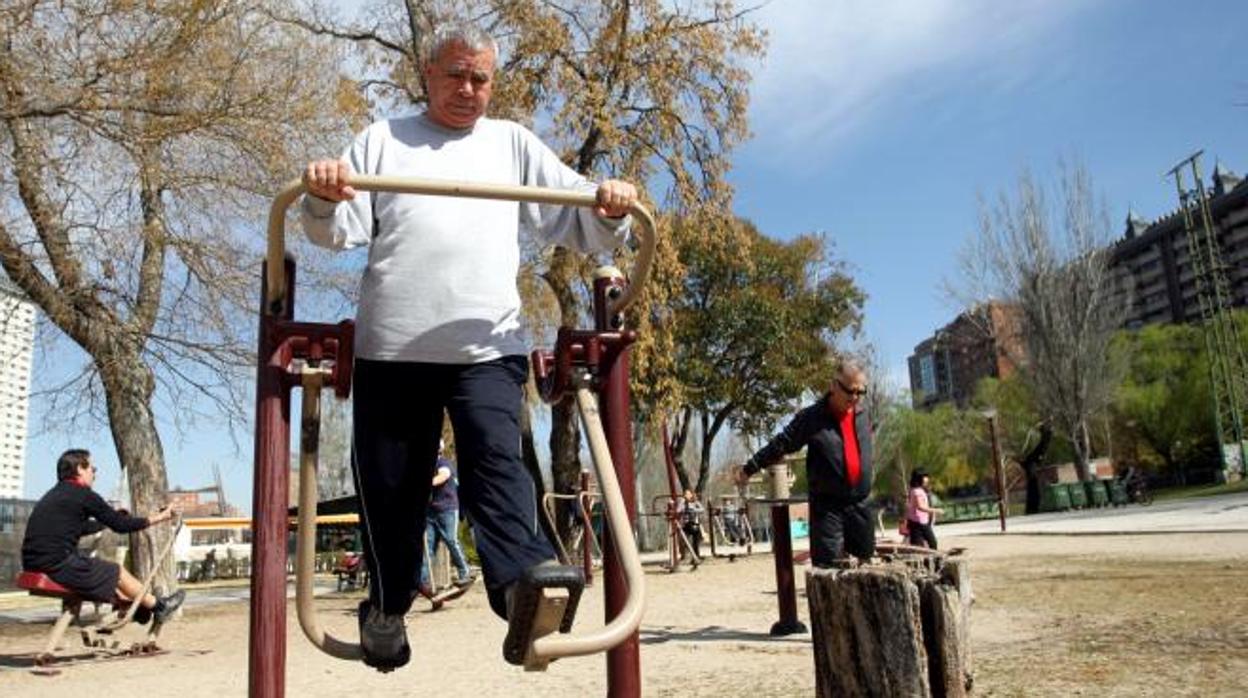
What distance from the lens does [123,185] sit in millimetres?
8680

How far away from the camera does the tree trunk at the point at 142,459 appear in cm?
988

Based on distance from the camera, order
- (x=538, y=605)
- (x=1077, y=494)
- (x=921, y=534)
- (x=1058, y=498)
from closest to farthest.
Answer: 1. (x=538, y=605)
2. (x=921, y=534)
3. (x=1077, y=494)
4. (x=1058, y=498)

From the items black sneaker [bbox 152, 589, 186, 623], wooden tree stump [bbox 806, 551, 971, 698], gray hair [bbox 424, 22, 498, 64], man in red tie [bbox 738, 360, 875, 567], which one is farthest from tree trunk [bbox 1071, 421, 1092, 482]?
gray hair [bbox 424, 22, 498, 64]

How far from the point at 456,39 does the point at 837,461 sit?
4369mm

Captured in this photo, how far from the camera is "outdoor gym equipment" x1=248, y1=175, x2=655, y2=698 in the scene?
2047mm

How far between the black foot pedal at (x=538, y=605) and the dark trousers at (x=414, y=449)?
11.5 inches

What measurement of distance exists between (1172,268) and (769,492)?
82809 millimetres

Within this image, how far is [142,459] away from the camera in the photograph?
10.9 metres

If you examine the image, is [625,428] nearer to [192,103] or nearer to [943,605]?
[943,605]

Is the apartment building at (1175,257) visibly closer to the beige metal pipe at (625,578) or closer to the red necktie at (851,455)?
the red necktie at (851,455)

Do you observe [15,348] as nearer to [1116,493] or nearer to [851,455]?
[851,455]

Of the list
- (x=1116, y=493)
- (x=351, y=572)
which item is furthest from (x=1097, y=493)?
(x=351, y=572)

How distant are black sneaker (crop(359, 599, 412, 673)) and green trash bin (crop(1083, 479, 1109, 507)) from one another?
3475cm

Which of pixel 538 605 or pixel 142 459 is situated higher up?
pixel 142 459
